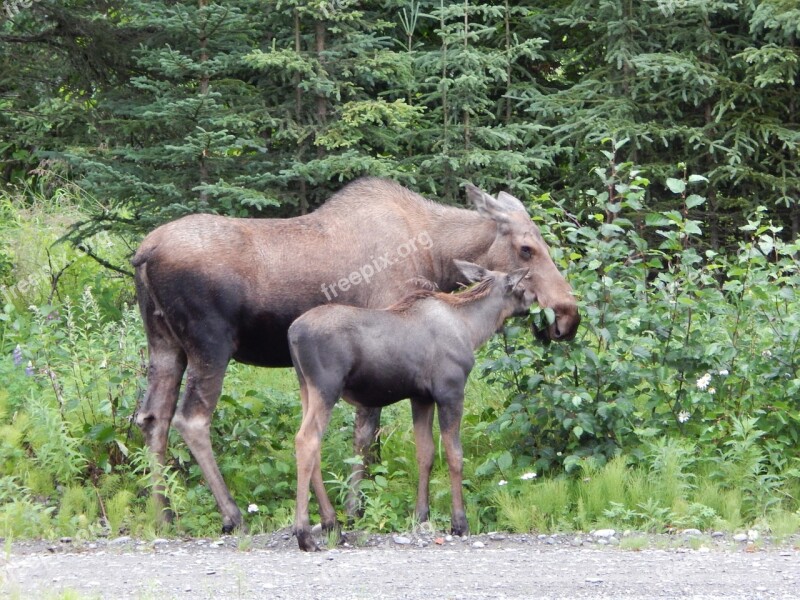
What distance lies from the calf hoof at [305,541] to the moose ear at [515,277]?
7.69ft

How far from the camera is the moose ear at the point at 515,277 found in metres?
8.62

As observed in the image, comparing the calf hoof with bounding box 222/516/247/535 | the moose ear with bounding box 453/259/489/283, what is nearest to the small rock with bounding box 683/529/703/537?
the moose ear with bounding box 453/259/489/283

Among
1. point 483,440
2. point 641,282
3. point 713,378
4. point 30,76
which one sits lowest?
point 483,440

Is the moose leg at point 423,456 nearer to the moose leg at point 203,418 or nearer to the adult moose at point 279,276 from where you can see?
the adult moose at point 279,276

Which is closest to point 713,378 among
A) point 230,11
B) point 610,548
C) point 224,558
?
point 610,548

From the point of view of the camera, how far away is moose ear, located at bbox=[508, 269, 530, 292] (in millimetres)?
8617

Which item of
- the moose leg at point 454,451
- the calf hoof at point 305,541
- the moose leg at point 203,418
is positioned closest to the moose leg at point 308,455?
the calf hoof at point 305,541

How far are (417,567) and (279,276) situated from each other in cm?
290

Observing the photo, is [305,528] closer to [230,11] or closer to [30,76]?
[230,11]

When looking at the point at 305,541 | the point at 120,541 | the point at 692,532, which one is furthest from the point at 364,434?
the point at 692,532

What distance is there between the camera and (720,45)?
13.6m

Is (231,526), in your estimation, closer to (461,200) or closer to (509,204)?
(509,204)

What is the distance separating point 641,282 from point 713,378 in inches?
37.8

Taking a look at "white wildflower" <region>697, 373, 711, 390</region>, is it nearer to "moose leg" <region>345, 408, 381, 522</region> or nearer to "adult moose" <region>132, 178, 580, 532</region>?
"adult moose" <region>132, 178, 580, 532</region>
